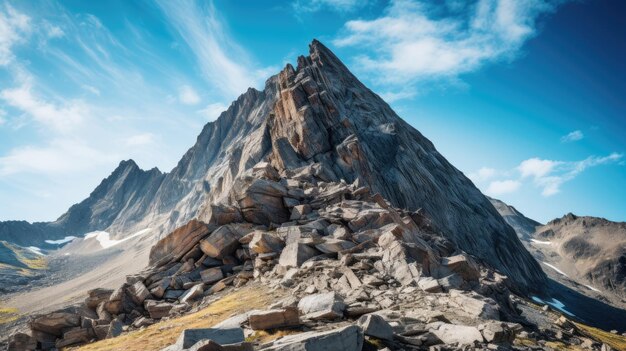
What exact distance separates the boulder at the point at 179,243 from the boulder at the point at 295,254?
10.2 metres

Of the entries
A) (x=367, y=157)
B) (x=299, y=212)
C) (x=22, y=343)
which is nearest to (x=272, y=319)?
(x=299, y=212)

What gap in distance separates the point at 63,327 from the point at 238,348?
2466 centimetres

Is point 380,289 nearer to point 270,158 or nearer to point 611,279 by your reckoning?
point 270,158

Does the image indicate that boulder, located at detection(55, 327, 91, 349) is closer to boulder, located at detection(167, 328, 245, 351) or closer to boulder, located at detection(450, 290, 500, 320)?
boulder, located at detection(167, 328, 245, 351)

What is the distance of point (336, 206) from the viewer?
3822 centimetres

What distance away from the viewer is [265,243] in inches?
1247

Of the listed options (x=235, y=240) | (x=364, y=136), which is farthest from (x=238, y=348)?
(x=364, y=136)

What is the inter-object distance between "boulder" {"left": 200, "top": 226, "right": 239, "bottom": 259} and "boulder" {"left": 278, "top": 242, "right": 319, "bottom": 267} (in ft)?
22.2

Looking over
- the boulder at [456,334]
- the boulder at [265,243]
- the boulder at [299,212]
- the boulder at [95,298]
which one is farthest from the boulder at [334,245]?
the boulder at [95,298]

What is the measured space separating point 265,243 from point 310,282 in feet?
28.3

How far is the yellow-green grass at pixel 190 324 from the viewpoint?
19.0 meters

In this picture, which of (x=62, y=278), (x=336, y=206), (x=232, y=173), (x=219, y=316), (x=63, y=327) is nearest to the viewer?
(x=219, y=316)

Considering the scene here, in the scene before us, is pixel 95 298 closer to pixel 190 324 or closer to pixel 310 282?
pixel 190 324

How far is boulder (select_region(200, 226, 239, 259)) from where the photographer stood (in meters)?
33.7
